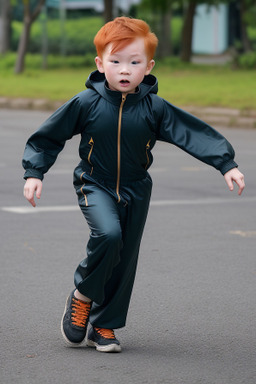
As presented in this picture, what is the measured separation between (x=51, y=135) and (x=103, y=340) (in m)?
0.99

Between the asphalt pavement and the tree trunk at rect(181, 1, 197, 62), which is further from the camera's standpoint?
the tree trunk at rect(181, 1, 197, 62)

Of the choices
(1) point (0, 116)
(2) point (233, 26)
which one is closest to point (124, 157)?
(1) point (0, 116)

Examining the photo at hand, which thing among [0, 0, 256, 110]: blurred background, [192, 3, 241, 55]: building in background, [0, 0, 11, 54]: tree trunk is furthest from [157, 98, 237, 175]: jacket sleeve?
[192, 3, 241, 55]: building in background

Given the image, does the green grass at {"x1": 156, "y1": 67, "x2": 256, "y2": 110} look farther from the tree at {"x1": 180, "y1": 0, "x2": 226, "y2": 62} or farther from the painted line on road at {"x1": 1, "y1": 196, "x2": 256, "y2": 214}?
the painted line on road at {"x1": 1, "y1": 196, "x2": 256, "y2": 214}

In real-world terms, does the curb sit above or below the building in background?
above

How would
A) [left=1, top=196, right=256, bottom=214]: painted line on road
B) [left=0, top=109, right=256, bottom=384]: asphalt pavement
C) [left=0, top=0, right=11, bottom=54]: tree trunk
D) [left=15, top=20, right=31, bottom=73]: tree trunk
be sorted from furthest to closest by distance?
[left=0, top=0, right=11, bottom=54]: tree trunk → [left=15, top=20, right=31, bottom=73]: tree trunk → [left=1, top=196, right=256, bottom=214]: painted line on road → [left=0, top=109, right=256, bottom=384]: asphalt pavement

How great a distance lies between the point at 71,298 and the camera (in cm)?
481

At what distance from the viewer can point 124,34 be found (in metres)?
4.49

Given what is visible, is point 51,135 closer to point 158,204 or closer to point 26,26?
point 158,204

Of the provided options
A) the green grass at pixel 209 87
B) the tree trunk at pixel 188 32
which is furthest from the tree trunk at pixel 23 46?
the tree trunk at pixel 188 32

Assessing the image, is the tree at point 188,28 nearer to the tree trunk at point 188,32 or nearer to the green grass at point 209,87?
the tree trunk at point 188,32

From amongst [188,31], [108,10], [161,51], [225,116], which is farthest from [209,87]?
[161,51]

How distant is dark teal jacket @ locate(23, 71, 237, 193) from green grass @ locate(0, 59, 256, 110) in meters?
13.4

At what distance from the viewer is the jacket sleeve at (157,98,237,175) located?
4.61 m
